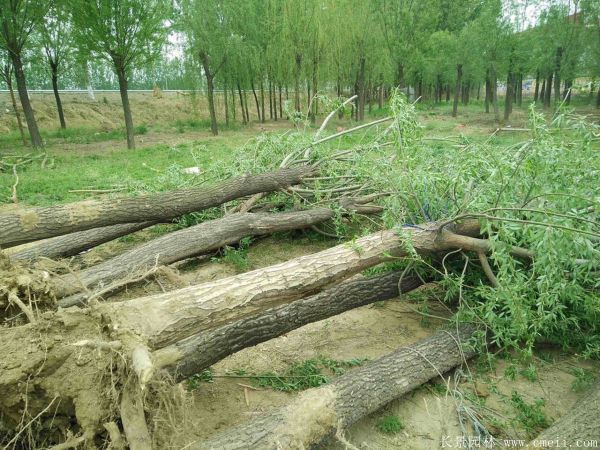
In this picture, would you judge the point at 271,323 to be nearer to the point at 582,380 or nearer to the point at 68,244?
the point at 582,380

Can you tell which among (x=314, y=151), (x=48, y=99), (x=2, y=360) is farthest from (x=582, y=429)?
(x=48, y=99)

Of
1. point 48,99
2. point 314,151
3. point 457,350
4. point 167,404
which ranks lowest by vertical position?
point 457,350

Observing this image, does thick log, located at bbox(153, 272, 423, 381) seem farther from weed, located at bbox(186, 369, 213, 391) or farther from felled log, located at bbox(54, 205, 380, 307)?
felled log, located at bbox(54, 205, 380, 307)

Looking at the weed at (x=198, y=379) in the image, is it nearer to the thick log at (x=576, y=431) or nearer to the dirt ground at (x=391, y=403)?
the dirt ground at (x=391, y=403)

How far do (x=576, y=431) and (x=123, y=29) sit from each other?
1292cm

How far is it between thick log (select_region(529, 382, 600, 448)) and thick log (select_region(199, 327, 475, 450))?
30.2 inches

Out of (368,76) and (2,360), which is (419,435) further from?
(368,76)

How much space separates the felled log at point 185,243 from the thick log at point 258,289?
3.29 ft

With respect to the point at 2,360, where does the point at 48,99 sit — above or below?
above

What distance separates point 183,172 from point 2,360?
4.93 metres

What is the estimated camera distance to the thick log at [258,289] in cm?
217

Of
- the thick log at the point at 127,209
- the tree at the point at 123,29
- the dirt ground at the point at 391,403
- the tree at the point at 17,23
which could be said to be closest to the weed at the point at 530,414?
the dirt ground at the point at 391,403

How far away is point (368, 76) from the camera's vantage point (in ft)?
70.9

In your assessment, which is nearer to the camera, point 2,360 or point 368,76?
point 2,360
